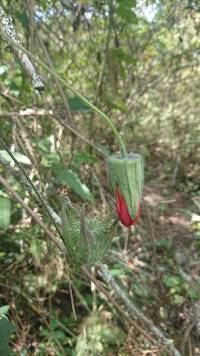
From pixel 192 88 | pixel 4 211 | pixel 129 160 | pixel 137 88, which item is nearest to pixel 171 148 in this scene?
pixel 192 88

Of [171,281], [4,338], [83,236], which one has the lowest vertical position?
[171,281]

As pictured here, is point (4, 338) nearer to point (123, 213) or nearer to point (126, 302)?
point (126, 302)

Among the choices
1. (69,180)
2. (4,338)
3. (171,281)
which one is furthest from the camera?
(171,281)

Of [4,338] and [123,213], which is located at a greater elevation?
[123,213]

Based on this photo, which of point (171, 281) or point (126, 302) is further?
point (171, 281)

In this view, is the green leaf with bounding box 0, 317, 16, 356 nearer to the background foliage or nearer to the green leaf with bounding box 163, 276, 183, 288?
the background foliage

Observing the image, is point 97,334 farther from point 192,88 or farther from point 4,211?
point 192,88

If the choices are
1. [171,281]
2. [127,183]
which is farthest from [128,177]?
[171,281]
